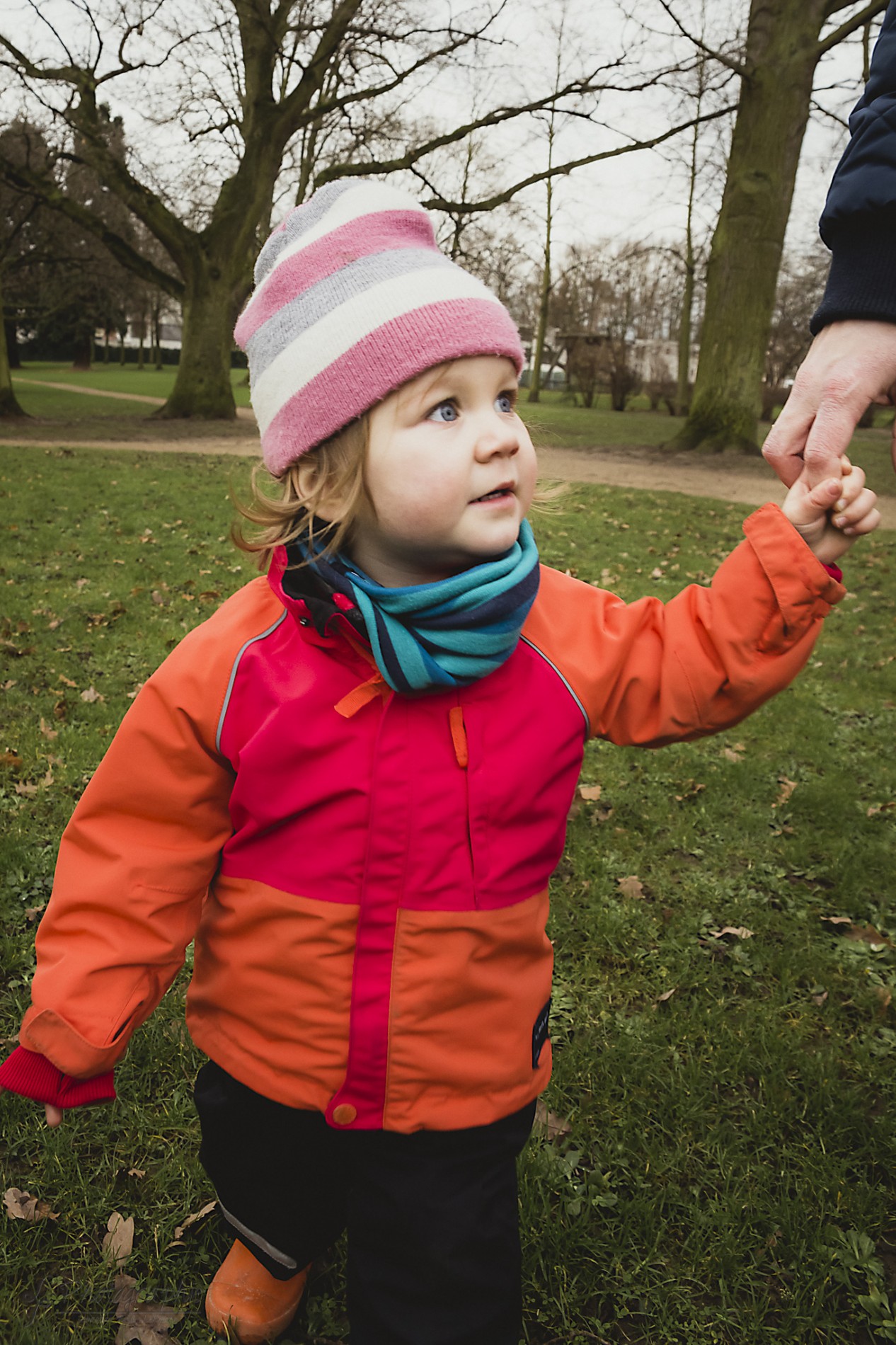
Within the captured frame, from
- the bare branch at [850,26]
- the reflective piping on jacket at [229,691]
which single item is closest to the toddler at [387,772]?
the reflective piping on jacket at [229,691]

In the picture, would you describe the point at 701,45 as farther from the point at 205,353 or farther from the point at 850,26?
the point at 205,353

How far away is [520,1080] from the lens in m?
1.60

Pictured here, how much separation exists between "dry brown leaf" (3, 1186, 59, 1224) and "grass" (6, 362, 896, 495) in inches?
236

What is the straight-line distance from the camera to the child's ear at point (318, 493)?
1542 mm

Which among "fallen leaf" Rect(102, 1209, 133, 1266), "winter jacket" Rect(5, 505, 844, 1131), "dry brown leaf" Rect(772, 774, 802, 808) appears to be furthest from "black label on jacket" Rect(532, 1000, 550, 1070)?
"dry brown leaf" Rect(772, 774, 802, 808)

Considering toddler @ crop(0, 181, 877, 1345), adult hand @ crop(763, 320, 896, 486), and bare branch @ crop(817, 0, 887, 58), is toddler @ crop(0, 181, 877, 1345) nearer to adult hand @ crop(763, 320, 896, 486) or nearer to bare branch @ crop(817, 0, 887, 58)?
adult hand @ crop(763, 320, 896, 486)

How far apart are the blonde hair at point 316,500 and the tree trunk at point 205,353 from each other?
17912 mm

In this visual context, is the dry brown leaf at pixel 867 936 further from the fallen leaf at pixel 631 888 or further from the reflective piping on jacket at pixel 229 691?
the reflective piping on jacket at pixel 229 691

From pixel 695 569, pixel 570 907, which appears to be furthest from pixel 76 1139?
pixel 695 569

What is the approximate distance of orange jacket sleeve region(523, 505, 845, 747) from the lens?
1497mm

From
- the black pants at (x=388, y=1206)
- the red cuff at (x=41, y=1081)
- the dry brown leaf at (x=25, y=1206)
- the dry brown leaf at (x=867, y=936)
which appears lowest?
the dry brown leaf at (x=25, y=1206)

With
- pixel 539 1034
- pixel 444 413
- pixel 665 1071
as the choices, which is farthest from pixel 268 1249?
pixel 444 413

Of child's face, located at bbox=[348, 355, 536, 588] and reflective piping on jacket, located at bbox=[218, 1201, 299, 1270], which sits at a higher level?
child's face, located at bbox=[348, 355, 536, 588]

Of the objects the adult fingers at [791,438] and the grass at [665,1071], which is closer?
the adult fingers at [791,438]
